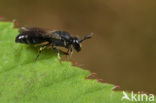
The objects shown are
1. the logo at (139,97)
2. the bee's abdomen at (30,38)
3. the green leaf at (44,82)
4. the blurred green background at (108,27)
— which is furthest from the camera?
the blurred green background at (108,27)

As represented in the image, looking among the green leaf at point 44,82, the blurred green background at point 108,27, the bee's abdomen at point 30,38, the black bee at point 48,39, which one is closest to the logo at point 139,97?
the green leaf at point 44,82

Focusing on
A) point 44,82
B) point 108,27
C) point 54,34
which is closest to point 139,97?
point 44,82

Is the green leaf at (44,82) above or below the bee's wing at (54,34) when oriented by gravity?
below

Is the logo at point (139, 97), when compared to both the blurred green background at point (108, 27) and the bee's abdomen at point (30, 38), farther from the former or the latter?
the blurred green background at point (108, 27)

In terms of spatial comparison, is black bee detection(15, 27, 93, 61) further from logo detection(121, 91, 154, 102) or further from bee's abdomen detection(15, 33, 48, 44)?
logo detection(121, 91, 154, 102)

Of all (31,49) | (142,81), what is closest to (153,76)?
(142,81)

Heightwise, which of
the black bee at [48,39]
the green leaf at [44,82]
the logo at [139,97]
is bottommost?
the logo at [139,97]
